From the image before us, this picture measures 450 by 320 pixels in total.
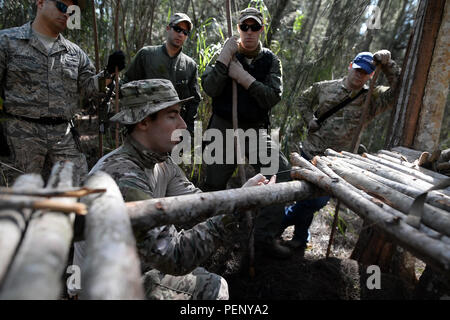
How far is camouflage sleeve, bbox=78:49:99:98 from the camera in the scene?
10.3ft

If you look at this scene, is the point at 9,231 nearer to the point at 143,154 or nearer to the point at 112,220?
the point at 112,220

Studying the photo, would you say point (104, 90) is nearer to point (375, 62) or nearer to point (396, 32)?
point (375, 62)

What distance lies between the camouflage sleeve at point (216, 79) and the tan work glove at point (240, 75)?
8 centimetres

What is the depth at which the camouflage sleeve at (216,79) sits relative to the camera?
3129 millimetres

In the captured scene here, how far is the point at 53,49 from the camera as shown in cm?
290

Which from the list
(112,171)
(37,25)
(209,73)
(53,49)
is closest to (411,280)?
(209,73)

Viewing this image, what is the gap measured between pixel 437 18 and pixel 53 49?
12.8ft

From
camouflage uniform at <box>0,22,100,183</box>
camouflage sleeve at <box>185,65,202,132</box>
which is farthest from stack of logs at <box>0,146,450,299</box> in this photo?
camouflage sleeve at <box>185,65,202,132</box>

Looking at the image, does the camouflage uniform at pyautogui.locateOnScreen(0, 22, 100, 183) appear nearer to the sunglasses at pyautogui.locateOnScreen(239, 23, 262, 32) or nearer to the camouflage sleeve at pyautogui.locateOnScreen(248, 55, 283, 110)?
the sunglasses at pyautogui.locateOnScreen(239, 23, 262, 32)

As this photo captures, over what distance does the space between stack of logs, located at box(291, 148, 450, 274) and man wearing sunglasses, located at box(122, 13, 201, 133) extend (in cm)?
207

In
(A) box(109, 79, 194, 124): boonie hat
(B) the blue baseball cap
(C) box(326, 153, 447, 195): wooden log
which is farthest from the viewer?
(B) the blue baseball cap

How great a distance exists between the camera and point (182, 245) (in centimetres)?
158
